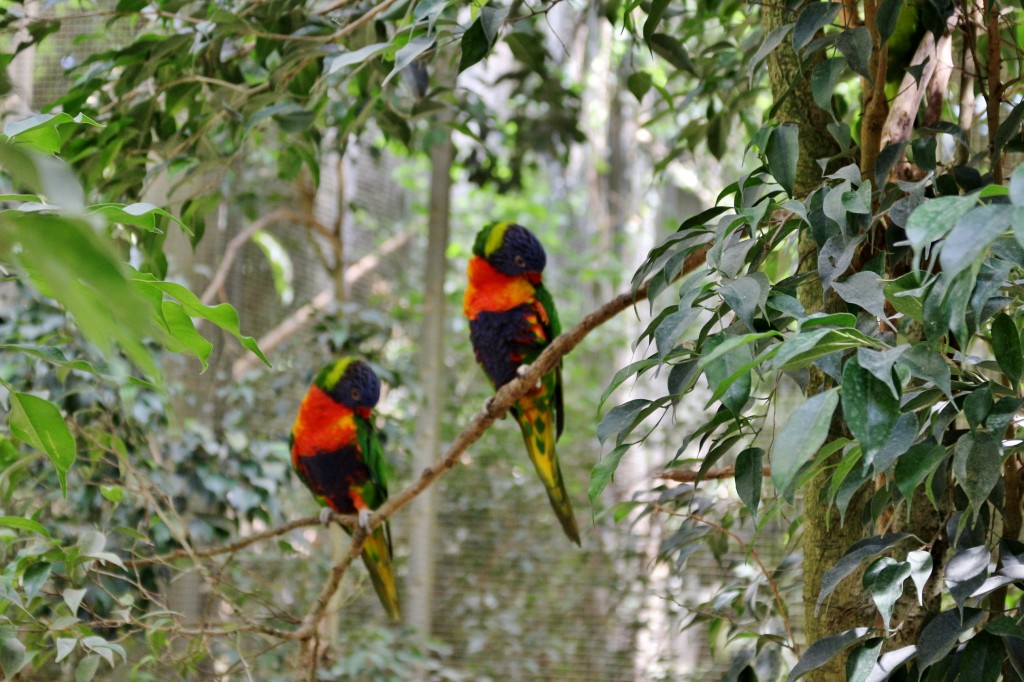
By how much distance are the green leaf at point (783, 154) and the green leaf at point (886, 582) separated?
28 cm

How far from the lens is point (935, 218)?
17.0 inches

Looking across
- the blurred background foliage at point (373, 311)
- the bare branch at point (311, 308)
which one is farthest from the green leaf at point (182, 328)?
the bare branch at point (311, 308)

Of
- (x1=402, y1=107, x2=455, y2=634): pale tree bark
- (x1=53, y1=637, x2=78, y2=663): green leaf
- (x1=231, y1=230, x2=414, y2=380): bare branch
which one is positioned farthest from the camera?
(x1=231, y1=230, x2=414, y2=380): bare branch

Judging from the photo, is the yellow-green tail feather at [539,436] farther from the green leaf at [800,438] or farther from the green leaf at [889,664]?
the green leaf at [800,438]

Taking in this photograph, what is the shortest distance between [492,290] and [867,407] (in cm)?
137

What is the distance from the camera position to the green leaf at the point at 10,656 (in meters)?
0.85

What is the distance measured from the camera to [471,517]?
9.30ft

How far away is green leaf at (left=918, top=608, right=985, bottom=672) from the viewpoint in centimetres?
60

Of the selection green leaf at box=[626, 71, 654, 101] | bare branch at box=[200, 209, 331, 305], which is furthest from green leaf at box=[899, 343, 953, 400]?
bare branch at box=[200, 209, 331, 305]

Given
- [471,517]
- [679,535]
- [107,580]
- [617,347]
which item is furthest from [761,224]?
[617,347]

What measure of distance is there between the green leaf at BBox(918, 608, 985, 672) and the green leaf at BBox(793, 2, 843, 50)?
1.41 ft

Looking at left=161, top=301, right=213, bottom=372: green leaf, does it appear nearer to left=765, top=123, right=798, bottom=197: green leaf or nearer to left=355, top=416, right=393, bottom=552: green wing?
left=765, top=123, right=798, bottom=197: green leaf

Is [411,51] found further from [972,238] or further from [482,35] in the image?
[972,238]

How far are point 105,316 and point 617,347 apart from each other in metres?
3.05
